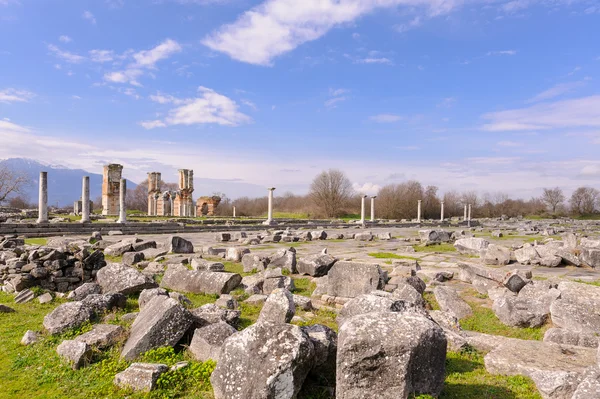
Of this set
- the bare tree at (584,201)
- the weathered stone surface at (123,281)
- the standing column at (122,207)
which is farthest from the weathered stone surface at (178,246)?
the bare tree at (584,201)

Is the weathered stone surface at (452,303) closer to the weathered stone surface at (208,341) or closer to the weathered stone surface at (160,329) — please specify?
the weathered stone surface at (208,341)

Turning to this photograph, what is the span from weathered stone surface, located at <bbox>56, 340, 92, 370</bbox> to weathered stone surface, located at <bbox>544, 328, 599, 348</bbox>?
20.3 ft

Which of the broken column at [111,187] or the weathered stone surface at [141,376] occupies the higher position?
the broken column at [111,187]

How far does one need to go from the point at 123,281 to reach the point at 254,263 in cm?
442

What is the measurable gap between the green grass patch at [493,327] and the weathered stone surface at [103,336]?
18.1 feet

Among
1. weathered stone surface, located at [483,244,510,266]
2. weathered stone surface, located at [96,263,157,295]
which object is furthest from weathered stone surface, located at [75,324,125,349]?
weathered stone surface, located at [483,244,510,266]

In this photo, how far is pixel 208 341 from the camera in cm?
492

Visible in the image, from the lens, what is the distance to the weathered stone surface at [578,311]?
610 centimetres

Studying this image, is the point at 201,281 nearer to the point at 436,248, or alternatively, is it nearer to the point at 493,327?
the point at 493,327

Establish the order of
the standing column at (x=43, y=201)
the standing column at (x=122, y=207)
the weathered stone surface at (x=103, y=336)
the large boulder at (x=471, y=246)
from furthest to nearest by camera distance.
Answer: the standing column at (x=122, y=207) < the standing column at (x=43, y=201) < the large boulder at (x=471, y=246) < the weathered stone surface at (x=103, y=336)

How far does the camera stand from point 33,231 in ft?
75.2

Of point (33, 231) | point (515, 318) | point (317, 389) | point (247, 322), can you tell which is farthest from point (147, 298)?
point (33, 231)

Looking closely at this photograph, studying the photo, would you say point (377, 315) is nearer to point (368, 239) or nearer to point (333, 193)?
point (368, 239)

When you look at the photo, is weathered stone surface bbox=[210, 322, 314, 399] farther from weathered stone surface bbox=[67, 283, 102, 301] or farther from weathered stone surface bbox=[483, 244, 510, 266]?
weathered stone surface bbox=[483, 244, 510, 266]
